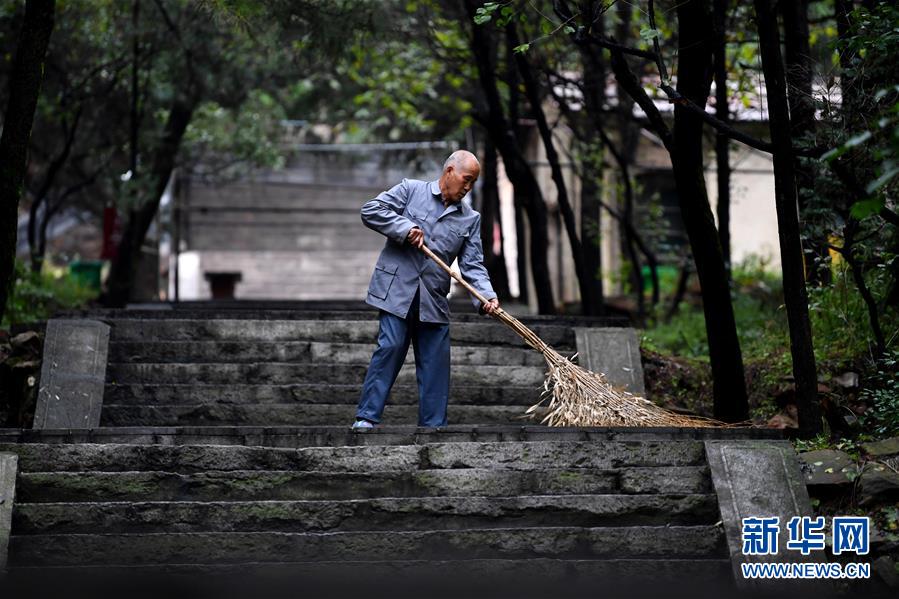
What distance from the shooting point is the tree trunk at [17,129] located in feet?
30.8

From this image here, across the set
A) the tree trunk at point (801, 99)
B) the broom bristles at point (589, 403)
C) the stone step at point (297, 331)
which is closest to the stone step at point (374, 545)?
the broom bristles at point (589, 403)

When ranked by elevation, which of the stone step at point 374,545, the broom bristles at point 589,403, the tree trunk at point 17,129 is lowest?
the stone step at point 374,545

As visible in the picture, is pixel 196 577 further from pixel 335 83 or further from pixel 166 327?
pixel 335 83

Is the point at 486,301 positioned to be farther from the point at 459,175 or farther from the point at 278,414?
the point at 278,414

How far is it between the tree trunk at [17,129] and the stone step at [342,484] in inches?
106

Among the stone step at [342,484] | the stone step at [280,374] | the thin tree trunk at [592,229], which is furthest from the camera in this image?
the thin tree trunk at [592,229]

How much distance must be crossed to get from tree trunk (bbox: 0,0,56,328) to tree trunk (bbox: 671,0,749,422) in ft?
15.5

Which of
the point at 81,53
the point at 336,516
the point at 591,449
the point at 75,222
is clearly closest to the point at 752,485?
the point at 591,449

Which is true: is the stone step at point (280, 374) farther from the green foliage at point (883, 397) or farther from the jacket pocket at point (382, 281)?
the green foliage at point (883, 397)

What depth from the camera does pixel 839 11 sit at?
10.3m

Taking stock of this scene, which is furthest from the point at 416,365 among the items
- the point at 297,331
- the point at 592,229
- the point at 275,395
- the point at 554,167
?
the point at 592,229

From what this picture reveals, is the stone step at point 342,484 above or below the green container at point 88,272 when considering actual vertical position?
below

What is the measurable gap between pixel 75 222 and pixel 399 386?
975 inches

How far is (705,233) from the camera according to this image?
9.06 metres
